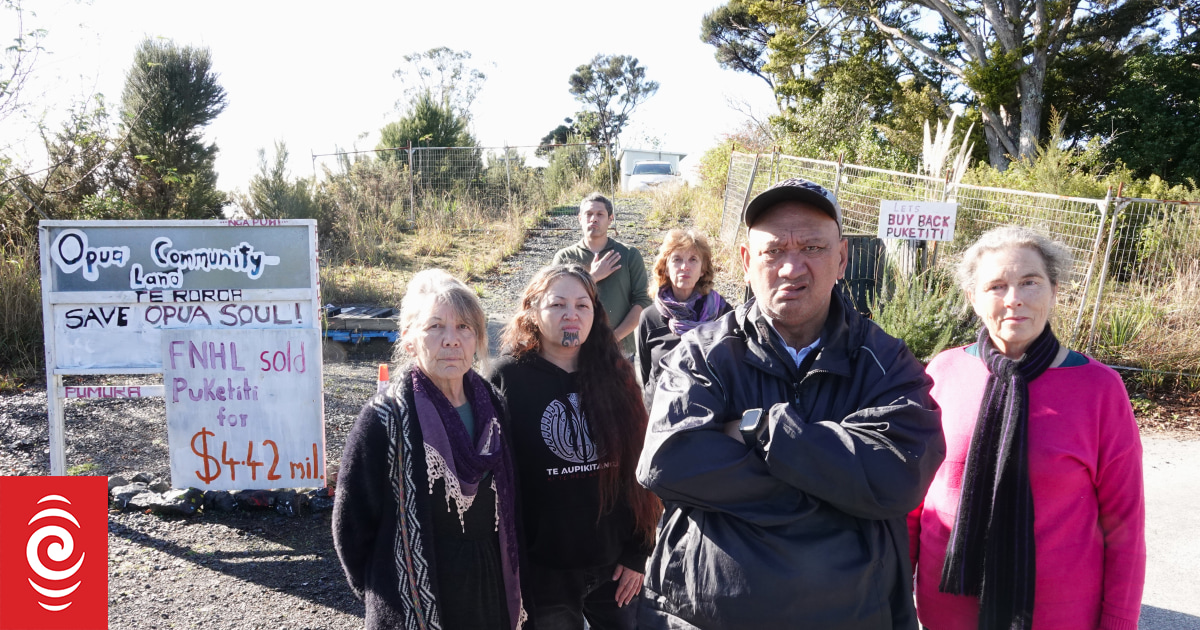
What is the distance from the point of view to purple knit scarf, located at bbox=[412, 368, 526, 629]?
2.10 m

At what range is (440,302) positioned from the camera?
7.45 feet

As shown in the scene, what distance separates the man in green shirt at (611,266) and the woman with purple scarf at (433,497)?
2.36 metres

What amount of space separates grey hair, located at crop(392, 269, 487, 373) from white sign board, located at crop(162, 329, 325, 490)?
2.18 m

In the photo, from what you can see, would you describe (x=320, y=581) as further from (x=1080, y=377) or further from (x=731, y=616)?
(x=1080, y=377)

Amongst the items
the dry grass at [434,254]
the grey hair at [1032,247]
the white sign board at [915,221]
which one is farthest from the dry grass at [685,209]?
the grey hair at [1032,247]

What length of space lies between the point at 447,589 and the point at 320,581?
1934 millimetres

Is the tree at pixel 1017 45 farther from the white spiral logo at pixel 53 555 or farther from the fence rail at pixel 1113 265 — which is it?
the white spiral logo at pixel 53 555

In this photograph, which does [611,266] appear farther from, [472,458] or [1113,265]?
[1113,265]

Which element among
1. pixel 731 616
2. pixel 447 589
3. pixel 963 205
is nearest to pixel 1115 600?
pixel 731 616

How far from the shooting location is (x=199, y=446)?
426 centimetres

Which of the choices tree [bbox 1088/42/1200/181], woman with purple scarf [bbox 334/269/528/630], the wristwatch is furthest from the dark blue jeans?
tree [bbox 1088/42/1200/181]

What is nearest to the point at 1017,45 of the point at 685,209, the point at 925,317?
the point at 685,209

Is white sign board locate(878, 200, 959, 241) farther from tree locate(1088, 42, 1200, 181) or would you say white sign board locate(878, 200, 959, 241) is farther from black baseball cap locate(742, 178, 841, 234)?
tree locate(1088, 42, 1200, 181)

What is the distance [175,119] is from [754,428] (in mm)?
13259
